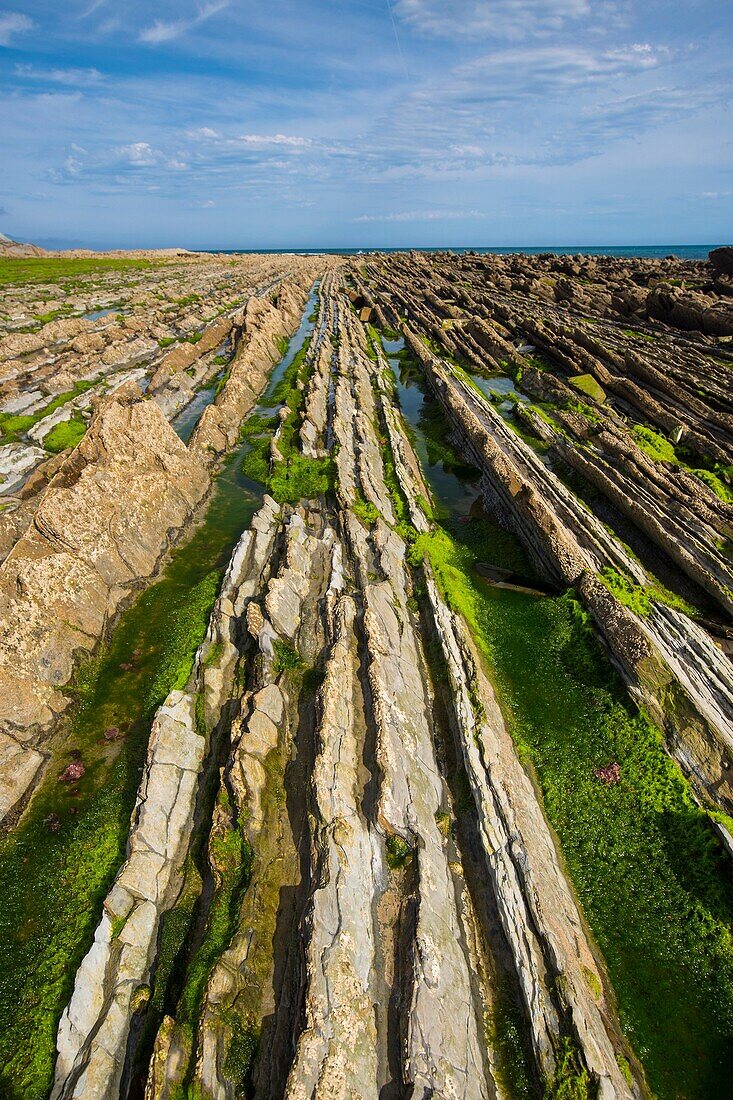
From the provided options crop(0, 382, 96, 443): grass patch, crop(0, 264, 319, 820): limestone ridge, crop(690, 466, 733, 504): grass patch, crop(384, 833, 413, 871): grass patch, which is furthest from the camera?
crop(0, 382, 96, 443): grass patch

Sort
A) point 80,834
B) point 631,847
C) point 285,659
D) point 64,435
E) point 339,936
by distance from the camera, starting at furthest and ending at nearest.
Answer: point 64,435 < point 285,659 < point 631,847 < point 80,834 < point 339,936

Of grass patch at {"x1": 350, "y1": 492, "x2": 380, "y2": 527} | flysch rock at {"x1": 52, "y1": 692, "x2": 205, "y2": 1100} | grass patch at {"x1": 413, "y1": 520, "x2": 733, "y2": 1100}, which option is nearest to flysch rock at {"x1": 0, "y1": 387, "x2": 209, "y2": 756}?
flysch rock at {"x1": 52, "y1": 692, "x2": 205, "y2": 1100}

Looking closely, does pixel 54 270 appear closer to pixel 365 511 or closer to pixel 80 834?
pixel 365 511

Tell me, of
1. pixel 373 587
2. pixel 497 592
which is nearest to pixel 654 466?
pixel 497 592

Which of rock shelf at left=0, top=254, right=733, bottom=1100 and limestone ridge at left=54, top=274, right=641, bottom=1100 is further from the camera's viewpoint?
rock shelf at left=0, top=254, right=733, bottom=1100

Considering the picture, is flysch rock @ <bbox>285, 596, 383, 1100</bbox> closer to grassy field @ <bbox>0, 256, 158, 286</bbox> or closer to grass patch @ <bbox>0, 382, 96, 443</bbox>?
grass patch @ <bbox>0, 382, 96, 443</bbox>

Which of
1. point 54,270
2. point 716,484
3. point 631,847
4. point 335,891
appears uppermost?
point 54,270

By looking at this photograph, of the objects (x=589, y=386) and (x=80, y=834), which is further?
(x=589, y=386)

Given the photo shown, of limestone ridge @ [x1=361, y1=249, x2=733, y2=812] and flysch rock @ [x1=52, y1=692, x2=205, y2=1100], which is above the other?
limestone ridge @ [x1=361, y1=249, x2=733, y2=812]

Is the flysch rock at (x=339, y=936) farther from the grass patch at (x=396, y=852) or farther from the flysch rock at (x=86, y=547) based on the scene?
the flysch rock at (x=86, y=547)

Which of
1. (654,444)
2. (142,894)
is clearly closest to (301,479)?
(142,894)
